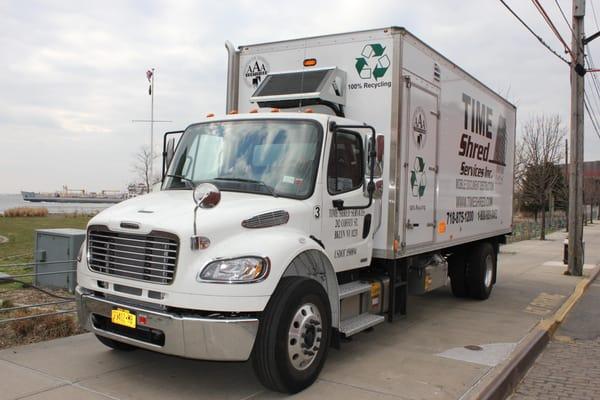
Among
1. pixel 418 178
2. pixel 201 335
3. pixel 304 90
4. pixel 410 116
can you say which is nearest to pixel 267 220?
pixel 201 335

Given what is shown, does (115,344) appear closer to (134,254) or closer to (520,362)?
(134,254)

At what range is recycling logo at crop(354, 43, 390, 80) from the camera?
6336mm

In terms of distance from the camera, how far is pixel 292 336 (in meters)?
4.59

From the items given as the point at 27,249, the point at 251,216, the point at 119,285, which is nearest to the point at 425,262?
the point at 251,216

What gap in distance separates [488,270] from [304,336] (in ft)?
20.8

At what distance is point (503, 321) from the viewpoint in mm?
8008

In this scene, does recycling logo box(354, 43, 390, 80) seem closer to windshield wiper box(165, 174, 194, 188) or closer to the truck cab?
the truck cab

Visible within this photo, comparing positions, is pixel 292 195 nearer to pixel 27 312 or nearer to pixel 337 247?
pixel 337 247

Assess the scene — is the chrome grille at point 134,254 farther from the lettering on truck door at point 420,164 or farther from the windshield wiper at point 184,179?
the lettering on truck door at point 420,164

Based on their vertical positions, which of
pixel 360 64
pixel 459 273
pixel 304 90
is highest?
pixel 360 64

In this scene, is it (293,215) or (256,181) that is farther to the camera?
(256,181)

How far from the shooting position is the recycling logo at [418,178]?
6.82 metres

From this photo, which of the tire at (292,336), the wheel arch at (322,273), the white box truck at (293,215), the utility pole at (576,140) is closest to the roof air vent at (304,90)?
the white box truck at (293,215)

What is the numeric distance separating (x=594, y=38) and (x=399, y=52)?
1114 centimetres
